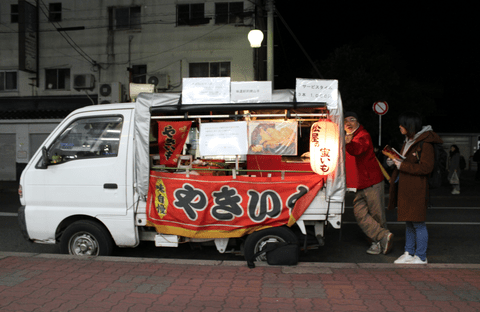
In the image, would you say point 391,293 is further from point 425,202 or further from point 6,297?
point 6,297

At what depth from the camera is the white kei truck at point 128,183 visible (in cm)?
480

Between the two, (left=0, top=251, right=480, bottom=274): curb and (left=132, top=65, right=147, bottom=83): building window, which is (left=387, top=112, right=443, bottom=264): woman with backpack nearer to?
(left=0, top=251, right=480, bottom=274): curb

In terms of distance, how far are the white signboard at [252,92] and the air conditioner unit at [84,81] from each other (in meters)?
14.6

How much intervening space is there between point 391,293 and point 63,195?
4.24 metres

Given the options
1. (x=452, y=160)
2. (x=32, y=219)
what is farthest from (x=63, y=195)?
(x=452, y=160)

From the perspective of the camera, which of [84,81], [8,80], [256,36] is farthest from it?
[8,80]

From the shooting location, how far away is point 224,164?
6.02 metres

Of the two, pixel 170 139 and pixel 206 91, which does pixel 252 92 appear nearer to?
pixel 206 91

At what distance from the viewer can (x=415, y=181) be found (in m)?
4.95

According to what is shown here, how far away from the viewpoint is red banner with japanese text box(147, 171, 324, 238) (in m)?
4.80

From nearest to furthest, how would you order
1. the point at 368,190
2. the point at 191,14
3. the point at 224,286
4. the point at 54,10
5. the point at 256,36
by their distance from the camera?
the point at 224,286 < the point at 368,190 < the point at 256,36 < the point at 191,14 < the point at 54,10

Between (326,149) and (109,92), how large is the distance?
14.4 meters

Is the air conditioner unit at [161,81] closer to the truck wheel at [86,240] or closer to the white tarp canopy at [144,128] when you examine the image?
the white tarp canopy at [144,128]

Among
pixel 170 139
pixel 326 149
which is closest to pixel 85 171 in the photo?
pixel 170 139
